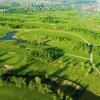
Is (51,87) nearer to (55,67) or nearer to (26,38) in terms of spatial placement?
(55,67)

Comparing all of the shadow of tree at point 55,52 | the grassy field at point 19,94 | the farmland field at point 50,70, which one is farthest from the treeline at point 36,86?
the shadow of tree at point 55,52

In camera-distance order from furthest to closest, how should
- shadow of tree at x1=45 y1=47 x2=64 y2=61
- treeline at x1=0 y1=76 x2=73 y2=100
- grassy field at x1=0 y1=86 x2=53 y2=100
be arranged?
shadow of tree at x1=45 y1=47 x2=64 y2=61, treeline at x1=0 y1=76 x2=73 y2=100, grassy field at x1=0 y1=86 x2=53 y2=100

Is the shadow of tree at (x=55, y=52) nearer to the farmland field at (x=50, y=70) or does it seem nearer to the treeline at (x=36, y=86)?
the farmland field at (x=50, y=70)

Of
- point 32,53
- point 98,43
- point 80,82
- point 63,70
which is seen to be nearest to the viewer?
point 80,82

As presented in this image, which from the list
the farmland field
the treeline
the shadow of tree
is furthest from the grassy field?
the shadow of tree

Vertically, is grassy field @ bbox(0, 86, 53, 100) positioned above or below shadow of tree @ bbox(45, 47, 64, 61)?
below

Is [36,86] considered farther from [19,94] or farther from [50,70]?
[50,70]

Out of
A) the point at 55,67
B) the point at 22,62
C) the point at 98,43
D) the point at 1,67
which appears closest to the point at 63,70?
the point at 55,67

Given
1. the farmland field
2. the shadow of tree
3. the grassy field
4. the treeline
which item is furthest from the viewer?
the shadow of tree

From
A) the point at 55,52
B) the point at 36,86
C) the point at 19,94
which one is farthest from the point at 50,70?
the point at 55,52

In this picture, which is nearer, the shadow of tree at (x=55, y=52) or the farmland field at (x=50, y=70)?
Answer: the farmland field at (x=50, y=70)

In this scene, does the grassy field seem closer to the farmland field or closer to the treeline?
the farmland field
